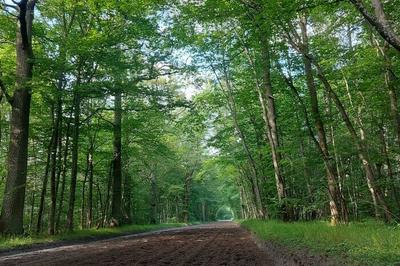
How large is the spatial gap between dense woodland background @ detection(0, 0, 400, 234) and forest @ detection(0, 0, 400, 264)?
78mm

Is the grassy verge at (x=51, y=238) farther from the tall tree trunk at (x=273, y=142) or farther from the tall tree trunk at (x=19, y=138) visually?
the tall tree trunk at (x=273, y=142)

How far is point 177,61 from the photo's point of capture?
26844 mm

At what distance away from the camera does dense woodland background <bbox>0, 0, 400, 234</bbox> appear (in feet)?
46.8

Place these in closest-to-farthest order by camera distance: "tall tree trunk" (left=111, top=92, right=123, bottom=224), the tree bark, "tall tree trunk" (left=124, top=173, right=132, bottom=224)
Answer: the tree bark, "tall tree trunk" (left=111, top=92, right=123, bottom=224), "tall tree trunk" (left=124, top=173, right=132, bottom=224)

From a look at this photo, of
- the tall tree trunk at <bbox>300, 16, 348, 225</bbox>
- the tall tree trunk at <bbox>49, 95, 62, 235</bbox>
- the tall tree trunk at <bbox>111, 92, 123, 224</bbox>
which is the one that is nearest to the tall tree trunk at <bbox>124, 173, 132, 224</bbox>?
the tall tree trunk at <bbox>111, 92, 123, 224</bbox>

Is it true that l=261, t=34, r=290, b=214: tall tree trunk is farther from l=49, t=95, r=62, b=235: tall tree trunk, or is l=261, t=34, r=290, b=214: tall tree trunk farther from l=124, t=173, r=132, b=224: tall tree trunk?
l=124, t=173, r=132, b=224: tall tree trunk

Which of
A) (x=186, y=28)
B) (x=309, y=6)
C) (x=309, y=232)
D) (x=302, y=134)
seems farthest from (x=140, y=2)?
(x=309, y=232)

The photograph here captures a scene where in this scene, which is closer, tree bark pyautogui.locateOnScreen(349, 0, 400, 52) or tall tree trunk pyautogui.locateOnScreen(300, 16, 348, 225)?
tree bark pyautogui.locateOnScreen(349, 0, 400, 52)

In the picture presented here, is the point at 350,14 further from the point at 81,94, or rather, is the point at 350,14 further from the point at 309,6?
the point at 81,94

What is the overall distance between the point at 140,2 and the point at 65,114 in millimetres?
7832

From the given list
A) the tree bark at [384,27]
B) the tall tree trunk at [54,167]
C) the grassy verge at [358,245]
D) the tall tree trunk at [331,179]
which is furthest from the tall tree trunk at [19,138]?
the tree bark at [384,27]

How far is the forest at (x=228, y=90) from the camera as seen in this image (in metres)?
14.2

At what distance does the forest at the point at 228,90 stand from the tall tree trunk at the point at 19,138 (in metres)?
0.05

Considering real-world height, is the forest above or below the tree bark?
above
